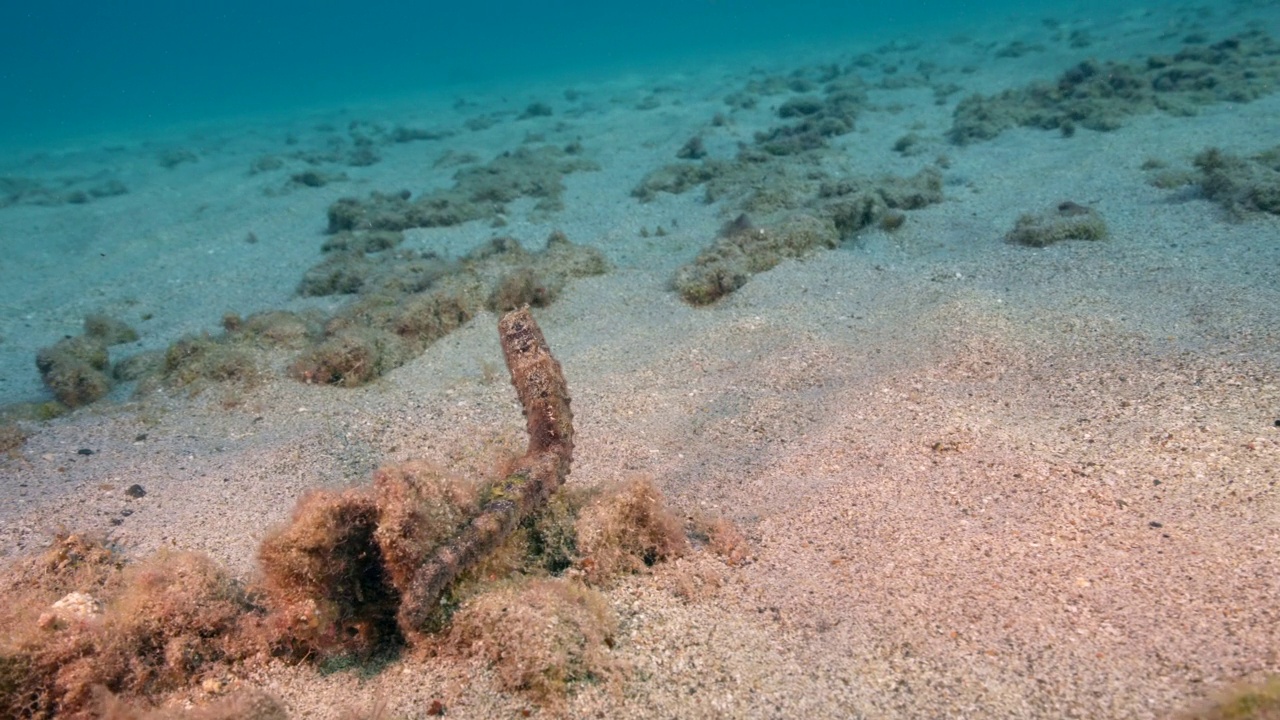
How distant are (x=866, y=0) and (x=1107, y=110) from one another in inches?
3091

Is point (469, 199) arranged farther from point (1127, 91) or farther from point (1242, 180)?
point (1127, 91)

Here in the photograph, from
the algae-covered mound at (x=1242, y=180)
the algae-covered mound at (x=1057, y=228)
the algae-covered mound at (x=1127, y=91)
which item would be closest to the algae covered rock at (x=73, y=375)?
the algae-covered mound at (x=1057, y=228)

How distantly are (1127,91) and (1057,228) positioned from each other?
9.80 meters

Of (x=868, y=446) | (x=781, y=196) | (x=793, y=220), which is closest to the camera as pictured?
(x=868, y=446)

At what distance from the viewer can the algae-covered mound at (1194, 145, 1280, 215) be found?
8375 millimetres

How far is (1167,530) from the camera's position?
3.57 metres

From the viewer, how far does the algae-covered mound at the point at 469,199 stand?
13273 millimetres

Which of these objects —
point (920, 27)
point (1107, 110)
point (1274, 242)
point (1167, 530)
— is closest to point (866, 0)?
point (920, 27)

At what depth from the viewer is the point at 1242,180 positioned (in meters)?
8.93

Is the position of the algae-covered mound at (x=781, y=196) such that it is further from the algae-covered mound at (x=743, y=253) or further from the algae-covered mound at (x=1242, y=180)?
the algae-covered mound at (x=1242, y=180)

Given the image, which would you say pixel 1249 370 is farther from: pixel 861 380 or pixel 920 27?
pixel 920 27

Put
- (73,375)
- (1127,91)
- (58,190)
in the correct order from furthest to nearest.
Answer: (58,190) → (1127,91) → (73,375)

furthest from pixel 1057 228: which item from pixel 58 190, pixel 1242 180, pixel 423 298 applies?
pixel 58 190

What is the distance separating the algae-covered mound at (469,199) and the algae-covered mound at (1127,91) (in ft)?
29.9
